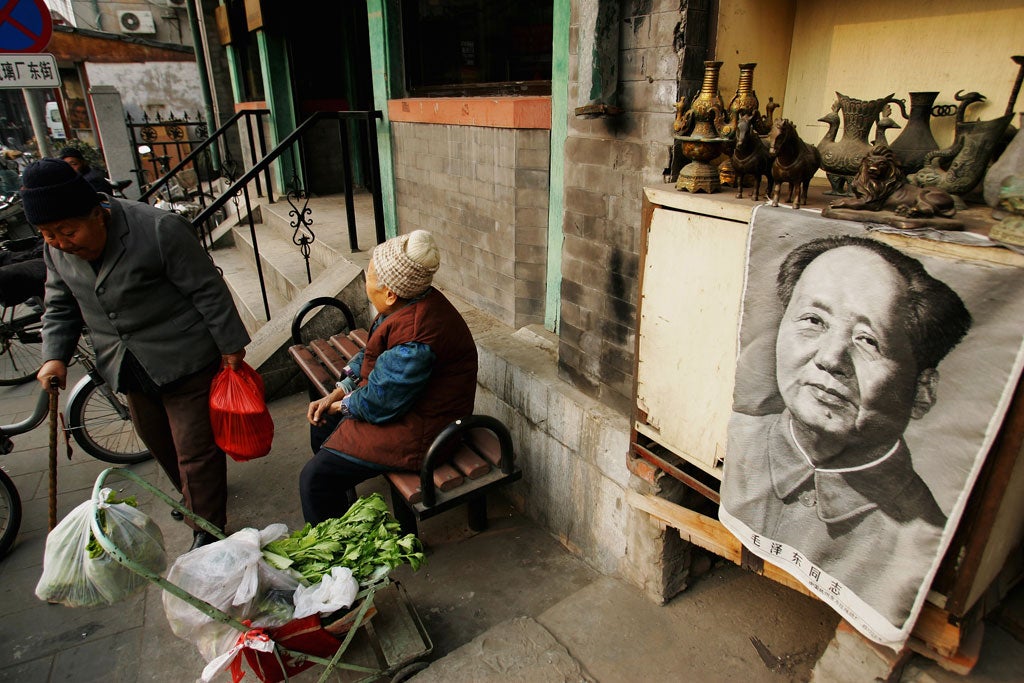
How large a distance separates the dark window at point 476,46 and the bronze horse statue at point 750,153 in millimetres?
1916

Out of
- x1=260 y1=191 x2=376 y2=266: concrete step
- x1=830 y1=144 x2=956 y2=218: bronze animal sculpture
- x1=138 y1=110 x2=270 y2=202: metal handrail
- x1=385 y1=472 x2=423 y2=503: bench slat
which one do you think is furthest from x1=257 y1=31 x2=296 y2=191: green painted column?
x1=830 y1=144 x2=956 y2=218: bronze animal sculpture

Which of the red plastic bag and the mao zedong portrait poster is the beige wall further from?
the red plastic bag

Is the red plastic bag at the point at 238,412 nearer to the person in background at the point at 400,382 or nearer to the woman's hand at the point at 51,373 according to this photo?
the person in background at the point at 400,382

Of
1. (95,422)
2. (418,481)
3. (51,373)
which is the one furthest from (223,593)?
(95,422)

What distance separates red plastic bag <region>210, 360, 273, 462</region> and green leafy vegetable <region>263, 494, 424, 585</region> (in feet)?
2.83

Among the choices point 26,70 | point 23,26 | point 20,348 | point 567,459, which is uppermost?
point 23,26

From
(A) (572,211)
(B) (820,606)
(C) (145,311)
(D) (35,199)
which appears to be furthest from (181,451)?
(B) (820,606)

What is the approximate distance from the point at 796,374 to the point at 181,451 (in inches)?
115

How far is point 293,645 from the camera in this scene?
218 centimetres

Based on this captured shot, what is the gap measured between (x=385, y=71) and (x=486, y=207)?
1885 mm

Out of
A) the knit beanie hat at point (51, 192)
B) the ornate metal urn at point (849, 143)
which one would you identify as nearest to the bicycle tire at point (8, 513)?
the knit beanie hat at point (51, 192)

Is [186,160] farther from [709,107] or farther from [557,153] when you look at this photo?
[709,107]

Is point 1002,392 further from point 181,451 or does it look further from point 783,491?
point 181,451

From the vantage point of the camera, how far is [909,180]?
6.02 feet
